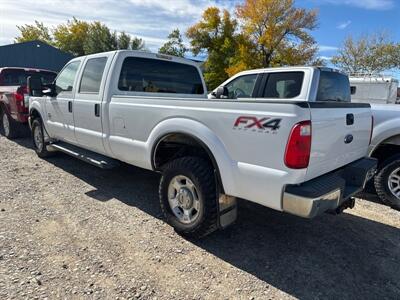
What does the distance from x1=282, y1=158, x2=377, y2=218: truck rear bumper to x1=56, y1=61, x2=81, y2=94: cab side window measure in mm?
3976

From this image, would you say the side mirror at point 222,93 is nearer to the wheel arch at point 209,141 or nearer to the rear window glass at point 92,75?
the rear window glass at point 92,75

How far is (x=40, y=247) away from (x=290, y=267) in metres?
2.43

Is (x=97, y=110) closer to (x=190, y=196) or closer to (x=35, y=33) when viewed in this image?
(x=190, y=196)

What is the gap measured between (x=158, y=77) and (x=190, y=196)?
2072mm

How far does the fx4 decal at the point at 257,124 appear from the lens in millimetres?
2389

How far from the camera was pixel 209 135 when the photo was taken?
2.86m

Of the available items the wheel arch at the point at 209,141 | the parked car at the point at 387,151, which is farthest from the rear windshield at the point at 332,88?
the wheel arch at the point at 209,141

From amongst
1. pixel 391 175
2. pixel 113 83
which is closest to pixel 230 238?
pixel 113 83

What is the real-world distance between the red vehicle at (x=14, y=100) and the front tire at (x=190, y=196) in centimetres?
553

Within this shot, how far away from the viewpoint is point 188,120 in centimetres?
306

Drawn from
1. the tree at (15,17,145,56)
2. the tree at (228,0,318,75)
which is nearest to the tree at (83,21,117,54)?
the tree at (15,17,145,56)

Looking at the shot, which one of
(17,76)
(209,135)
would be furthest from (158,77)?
(17,76)

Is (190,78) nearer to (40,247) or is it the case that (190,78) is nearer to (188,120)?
(188,120)

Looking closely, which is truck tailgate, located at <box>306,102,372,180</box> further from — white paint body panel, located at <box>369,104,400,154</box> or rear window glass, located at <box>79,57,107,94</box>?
rear window glass, located at <box>79,57,107,94</box>
